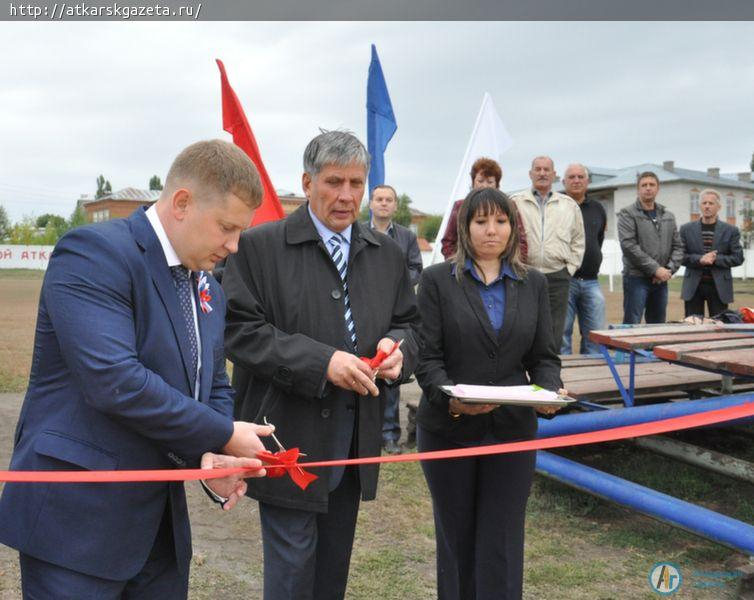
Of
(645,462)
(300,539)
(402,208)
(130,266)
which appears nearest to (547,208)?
(645,462)

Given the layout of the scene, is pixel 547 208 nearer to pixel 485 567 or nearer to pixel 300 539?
pixel 485 567

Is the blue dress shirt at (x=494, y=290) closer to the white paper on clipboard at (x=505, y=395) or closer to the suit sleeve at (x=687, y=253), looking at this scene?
the white paper on clipboard at (x=505, y=395)

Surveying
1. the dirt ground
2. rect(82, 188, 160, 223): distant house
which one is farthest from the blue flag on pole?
rect(82, 188, 160, 223): distant house

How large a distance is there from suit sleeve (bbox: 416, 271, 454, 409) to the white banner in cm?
4852

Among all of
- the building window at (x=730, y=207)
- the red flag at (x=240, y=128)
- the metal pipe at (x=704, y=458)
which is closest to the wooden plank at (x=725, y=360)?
the metal pipe at (x=704, y=458)

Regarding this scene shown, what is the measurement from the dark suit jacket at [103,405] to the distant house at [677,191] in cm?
6086

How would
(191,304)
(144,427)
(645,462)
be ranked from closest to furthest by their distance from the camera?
(144,427), (191,304), (645,462)

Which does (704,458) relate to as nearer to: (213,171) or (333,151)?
(333,151)

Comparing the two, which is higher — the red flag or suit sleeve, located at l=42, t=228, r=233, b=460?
the red flag

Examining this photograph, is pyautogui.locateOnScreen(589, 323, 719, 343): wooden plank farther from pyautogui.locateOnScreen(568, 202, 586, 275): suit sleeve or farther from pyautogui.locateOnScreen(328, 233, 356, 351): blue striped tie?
pyautogui.locateOnScreen(328, 233, 356, 351): blue striped tie

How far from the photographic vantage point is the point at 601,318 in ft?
23.2

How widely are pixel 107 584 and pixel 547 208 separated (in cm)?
524

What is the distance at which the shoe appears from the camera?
5.59m

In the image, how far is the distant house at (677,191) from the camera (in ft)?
206
